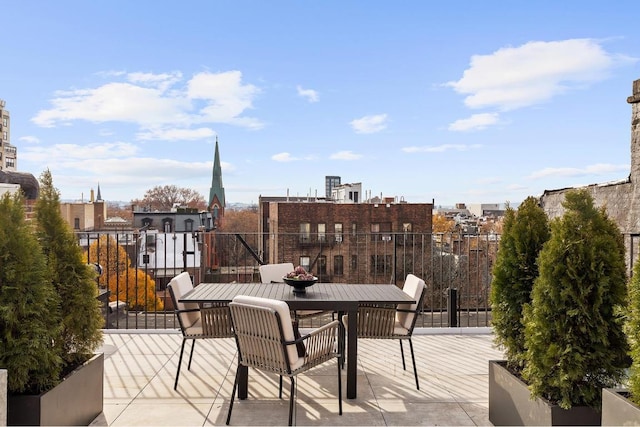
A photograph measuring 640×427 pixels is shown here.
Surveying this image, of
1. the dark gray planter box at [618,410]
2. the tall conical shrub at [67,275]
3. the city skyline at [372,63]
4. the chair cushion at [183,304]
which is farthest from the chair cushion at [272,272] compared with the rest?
the dark gray planter box at [618,410]

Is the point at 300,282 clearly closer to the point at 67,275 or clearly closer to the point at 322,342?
the point at 322,342

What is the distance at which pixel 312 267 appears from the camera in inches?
212


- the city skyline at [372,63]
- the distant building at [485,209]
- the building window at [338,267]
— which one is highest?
the city skyline at [372,63]

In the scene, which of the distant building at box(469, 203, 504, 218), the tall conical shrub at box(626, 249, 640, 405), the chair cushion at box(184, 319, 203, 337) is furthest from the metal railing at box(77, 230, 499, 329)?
the distant building at box(469, 203, 504, 218)

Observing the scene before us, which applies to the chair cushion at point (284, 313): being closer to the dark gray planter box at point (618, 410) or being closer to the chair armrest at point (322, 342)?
the chair armrest at point (322, 342)

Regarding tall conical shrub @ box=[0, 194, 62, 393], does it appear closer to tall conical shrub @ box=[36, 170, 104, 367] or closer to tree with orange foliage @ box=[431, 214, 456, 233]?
tall conical shrub @ box=[36, 170, 104, 367]

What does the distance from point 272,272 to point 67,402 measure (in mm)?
2665

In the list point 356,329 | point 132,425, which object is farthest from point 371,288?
point 132,425

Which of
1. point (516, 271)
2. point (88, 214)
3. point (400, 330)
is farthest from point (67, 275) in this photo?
point (88, 214)

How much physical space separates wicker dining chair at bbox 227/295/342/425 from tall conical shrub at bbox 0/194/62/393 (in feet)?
3.32

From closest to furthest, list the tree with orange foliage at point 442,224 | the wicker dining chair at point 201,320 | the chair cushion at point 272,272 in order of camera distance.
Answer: the wicker dining chair at point 201,320 < the chair cushion at point 272,272 < the tree with orange foliage at point 442,224

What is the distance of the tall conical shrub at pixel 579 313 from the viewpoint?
2.35m

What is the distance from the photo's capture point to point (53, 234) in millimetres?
2740

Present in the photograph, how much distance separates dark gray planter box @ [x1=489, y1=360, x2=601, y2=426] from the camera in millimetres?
2275
